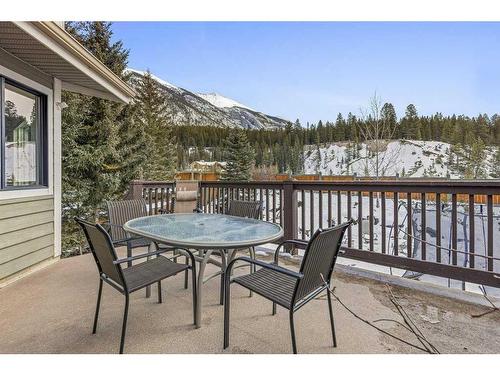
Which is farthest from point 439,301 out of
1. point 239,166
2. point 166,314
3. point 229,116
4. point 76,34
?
point 229,116

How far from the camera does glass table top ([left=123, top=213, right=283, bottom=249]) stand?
213 cm

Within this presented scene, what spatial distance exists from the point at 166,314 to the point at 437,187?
2.82 m

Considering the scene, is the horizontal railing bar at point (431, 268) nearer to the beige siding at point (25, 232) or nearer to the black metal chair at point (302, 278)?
the black metal chair at point (302, 278)

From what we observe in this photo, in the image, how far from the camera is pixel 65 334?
7.01 ft

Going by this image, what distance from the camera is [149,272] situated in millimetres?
2262

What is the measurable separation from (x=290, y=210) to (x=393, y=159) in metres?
14.5

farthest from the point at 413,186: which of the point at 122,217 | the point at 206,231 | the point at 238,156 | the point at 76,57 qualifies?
the point at 238,156

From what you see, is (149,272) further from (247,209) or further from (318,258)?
(247,209)
